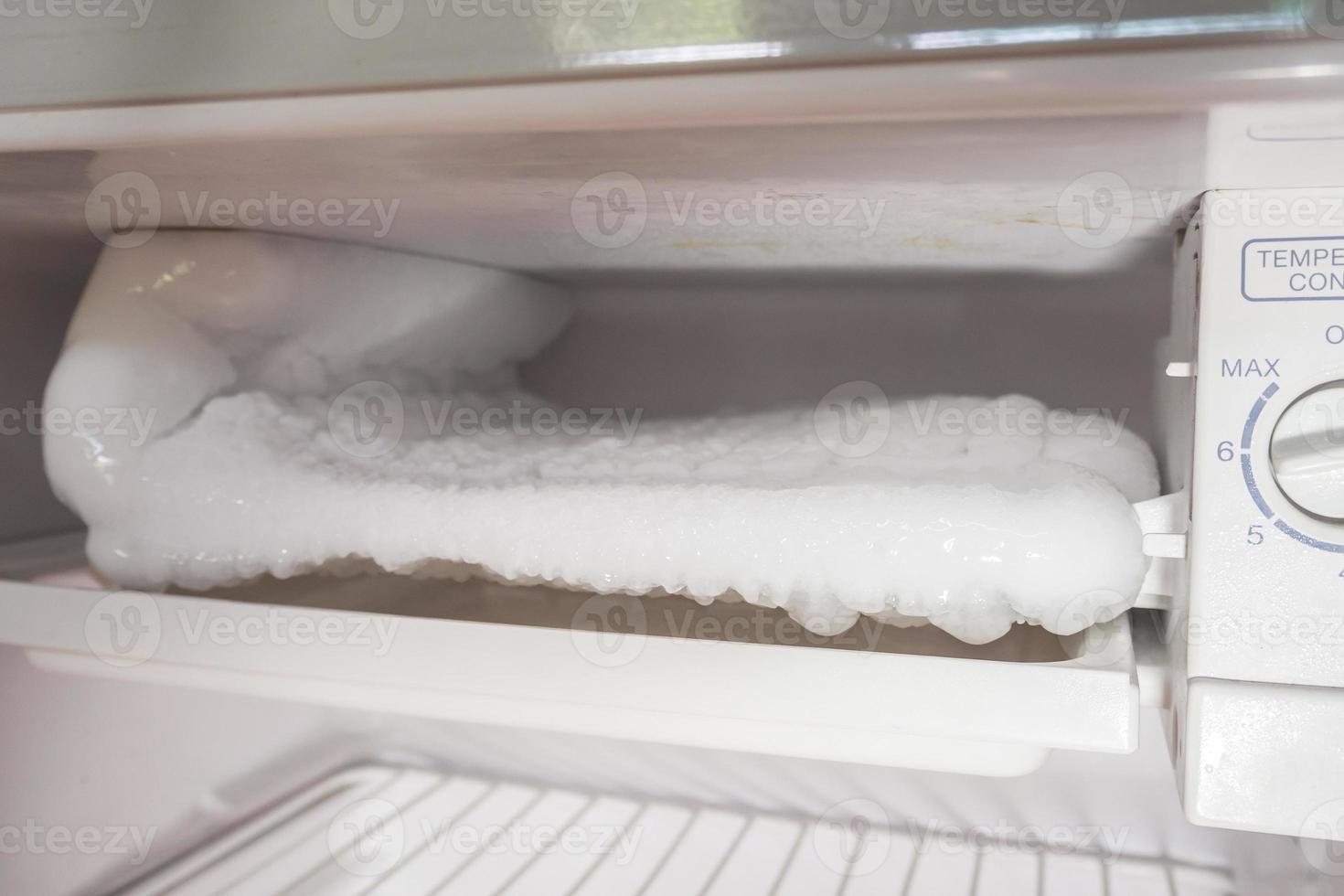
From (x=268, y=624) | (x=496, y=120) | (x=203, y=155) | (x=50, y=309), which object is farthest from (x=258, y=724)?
(x=496, y=120)

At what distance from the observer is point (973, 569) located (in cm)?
42

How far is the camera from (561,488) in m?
0.50

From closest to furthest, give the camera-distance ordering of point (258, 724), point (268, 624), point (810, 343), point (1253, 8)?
point (1253, 8) < point (268, 624) < point (810, 343) < point (258, 724)

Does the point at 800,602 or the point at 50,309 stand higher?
the point at 50,309

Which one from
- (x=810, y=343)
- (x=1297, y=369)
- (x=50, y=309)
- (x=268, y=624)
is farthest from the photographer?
(x=810, y=343)

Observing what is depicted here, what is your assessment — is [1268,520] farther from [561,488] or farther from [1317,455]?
[561,488]

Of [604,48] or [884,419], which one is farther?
[884,419]

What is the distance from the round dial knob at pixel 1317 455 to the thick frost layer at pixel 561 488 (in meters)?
0.06

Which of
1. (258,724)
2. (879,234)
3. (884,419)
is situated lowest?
(258,724)

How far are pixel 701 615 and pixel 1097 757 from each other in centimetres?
55

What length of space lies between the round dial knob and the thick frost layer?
0.21 ft

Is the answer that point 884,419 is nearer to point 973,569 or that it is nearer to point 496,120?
point 973,569

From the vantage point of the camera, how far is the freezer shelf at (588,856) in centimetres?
88

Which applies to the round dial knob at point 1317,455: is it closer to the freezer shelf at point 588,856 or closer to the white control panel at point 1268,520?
the white control panel at point 1268,520
